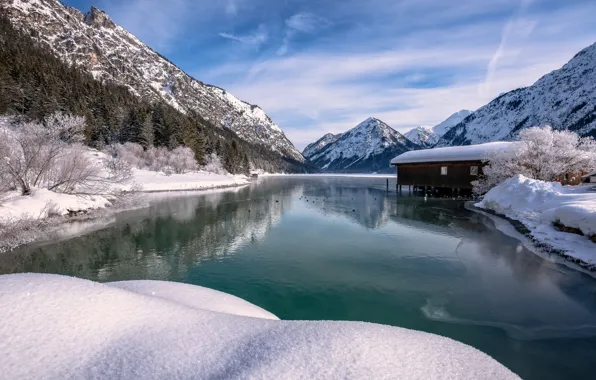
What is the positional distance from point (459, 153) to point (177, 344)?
42.7 meters

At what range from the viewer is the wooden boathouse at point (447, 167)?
36938mm

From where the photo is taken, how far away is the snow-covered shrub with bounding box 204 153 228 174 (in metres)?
75.7

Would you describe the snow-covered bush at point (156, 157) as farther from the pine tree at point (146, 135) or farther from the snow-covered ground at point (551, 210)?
the snow-covered ground at point (551, 210)

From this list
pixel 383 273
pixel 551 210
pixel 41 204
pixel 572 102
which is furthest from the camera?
pixel 572 102

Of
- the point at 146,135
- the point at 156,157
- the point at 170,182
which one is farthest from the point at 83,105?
the point at 170,182

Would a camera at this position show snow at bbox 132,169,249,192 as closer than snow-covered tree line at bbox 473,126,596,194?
No

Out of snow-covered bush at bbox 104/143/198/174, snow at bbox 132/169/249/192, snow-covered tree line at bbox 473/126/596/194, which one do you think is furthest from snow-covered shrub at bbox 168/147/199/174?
snow-covered tree line at bbox 473/126/596/194

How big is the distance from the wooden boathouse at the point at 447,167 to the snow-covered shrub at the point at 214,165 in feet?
149

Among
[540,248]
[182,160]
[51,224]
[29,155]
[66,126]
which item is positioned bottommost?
[540,248]

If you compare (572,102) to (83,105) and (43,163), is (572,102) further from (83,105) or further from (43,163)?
(43,163)

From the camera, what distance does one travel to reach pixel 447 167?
4088 centimetres

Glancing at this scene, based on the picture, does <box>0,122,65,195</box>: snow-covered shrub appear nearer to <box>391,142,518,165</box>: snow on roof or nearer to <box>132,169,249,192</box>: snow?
<box>132,169,249,192</box>: snow

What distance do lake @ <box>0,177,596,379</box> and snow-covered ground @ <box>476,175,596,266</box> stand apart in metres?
1.54

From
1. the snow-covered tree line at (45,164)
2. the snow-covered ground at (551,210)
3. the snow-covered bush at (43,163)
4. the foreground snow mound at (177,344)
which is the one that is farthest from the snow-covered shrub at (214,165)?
the foreground snow mound at (177,344)
